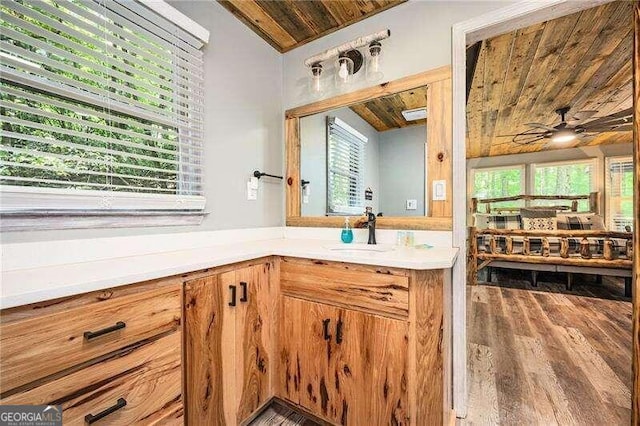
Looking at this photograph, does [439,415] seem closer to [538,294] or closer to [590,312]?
[590,312]

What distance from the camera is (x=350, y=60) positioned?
1790 millimetres

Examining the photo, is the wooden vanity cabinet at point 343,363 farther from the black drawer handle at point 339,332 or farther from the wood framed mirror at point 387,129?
the wood framed mirror at point 387,129

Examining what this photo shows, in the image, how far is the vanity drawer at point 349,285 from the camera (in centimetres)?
115

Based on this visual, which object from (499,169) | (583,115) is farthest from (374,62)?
(499,169)

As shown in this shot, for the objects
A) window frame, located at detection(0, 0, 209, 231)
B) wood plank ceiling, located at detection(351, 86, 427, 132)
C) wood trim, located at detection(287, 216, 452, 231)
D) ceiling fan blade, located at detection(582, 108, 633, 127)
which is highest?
ceiling fan blade, located at detection(582, 108, 633, 127)

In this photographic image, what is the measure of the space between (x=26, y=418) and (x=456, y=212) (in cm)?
181

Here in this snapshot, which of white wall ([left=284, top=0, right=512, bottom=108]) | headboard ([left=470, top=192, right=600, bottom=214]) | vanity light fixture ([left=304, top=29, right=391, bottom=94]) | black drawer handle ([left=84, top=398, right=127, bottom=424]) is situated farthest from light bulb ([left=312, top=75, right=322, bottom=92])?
headboard ([left=470, top=192, right=600, bottom=214])

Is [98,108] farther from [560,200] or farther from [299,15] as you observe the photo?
[560,200]

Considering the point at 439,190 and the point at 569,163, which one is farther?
the point at 569,163

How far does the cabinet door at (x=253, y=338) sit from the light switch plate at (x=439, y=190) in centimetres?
104

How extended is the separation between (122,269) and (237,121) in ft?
3.87

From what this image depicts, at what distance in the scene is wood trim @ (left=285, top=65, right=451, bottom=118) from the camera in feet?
5.20

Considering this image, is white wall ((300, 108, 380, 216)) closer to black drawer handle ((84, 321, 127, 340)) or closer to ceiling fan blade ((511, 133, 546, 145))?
black drawer handle ((84, 321, 127, 340))

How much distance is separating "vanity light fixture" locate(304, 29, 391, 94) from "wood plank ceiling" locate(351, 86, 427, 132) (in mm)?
161
